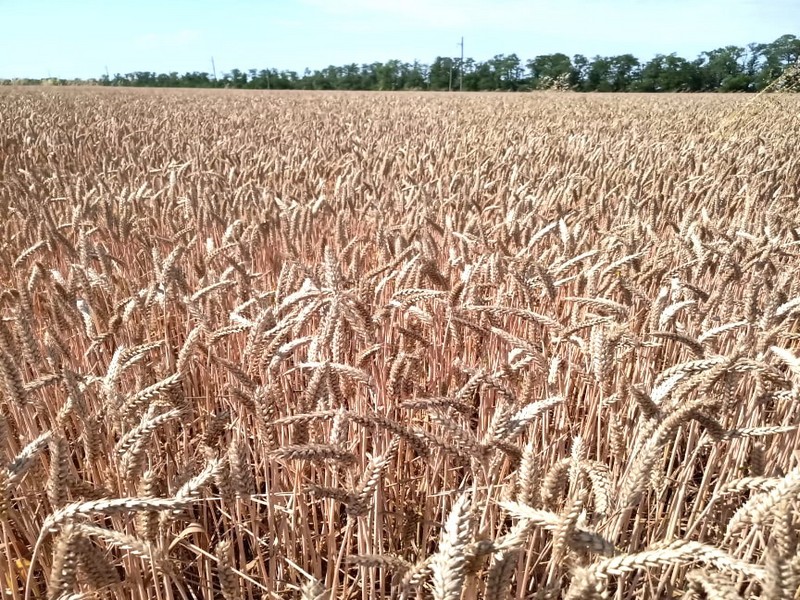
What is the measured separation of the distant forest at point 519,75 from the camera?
1834 inches

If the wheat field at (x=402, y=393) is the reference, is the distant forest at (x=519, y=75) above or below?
above

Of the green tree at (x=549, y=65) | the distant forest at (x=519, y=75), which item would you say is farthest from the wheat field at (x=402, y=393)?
the green tree at (x=549, y=65)

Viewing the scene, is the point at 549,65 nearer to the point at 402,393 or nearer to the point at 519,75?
the point at 519,75

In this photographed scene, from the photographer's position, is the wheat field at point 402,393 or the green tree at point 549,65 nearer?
the wheat field at point 402,393

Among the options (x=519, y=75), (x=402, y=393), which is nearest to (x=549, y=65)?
(x=519, y=75)

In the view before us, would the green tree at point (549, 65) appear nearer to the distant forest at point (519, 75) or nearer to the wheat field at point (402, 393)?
the distant forest at point (519, 75)

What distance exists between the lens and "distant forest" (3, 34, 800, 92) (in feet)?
153

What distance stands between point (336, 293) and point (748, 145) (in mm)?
5837

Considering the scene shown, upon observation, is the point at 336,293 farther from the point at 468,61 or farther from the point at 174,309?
the point at 468,61

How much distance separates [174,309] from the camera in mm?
2395

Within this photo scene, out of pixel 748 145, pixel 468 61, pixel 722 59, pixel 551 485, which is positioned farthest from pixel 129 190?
pixel 468 61

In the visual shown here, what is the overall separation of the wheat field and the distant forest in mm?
39936

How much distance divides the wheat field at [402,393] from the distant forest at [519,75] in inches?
1572

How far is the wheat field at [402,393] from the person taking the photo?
85 cm
